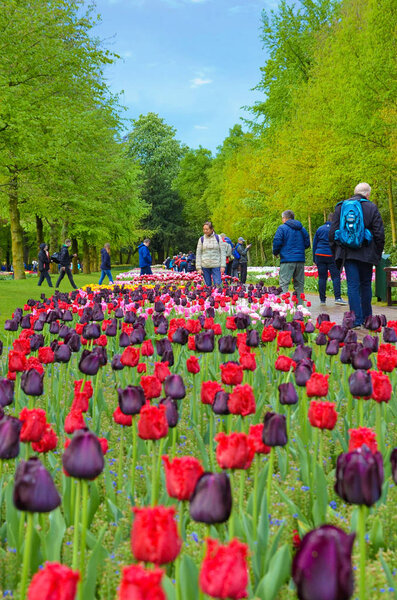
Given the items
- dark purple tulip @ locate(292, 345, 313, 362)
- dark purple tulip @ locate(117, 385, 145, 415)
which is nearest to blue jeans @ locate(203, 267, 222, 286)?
dark purple tulip @ locate(292, 345, 313, 362)

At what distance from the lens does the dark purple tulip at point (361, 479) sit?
133cm

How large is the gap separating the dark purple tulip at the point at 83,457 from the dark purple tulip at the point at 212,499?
374 mm

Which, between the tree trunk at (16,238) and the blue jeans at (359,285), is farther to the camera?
the tree trunk at (16,238)

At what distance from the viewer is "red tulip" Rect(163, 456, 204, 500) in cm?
140

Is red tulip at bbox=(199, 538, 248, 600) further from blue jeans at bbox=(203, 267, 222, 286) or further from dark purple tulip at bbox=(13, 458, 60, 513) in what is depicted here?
blue jeans at bbox=(203, 267, 222, 286)

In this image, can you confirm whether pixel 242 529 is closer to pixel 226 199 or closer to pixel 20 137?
pixel 20 137

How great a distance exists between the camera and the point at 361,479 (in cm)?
133

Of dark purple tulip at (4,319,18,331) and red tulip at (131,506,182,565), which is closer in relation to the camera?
red tulip at (131,506,182,565)

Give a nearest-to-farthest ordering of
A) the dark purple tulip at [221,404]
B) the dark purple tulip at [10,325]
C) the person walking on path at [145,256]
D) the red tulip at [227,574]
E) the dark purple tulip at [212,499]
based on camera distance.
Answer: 1. the red tulip at [227,574]
2. the dark purple tulip at [212,499]
3. the dark purple tulip at [221,404]
4. the dark purple tulip at [10,325]
5. the person walking on path at [145,256]

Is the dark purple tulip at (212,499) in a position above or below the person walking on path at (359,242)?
below

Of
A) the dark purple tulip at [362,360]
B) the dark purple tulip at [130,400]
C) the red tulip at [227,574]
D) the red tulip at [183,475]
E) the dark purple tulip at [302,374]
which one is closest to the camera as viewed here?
the red tulip at [227,574]

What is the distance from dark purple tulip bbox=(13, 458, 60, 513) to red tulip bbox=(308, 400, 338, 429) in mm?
1161

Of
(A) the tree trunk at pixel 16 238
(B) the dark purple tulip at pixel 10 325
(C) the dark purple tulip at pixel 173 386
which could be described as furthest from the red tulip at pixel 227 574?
(A) the tree trunk at pixel 16 238

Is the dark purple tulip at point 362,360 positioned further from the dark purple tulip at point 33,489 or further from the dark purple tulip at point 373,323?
the dark purple tulip at point 33,489
